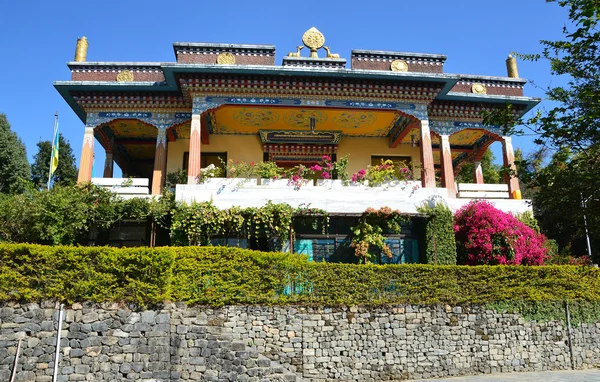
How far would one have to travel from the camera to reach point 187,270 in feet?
35.0

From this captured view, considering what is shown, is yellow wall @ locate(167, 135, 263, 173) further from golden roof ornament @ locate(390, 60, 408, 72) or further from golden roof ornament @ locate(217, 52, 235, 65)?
golden roof ornament @ locate(390, 60, 408, 72)

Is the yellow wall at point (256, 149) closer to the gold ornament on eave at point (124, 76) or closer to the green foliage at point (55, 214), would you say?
the gold ornament on eave at point (124, 76)

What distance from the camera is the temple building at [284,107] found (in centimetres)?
1538

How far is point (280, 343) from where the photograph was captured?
11062mm

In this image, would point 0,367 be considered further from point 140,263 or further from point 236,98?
point 236,98

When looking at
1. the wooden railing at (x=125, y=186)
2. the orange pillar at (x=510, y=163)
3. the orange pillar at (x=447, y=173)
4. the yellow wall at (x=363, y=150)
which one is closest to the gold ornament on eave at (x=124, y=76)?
the wooden railing at (x=125, y=186)


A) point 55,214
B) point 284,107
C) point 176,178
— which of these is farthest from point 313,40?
point 55,214

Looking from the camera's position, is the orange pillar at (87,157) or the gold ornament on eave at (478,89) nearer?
the orange pillar at (87,157)

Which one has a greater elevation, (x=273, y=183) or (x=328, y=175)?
(x=328, y=175)

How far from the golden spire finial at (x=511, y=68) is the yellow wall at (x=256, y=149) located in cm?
476

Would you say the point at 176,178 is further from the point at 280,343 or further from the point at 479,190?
the point at 479,190

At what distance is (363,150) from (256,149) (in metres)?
4.35

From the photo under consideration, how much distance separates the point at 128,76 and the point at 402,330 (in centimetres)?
1237

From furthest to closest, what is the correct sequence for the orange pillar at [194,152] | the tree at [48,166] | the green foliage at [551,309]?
the tree at [48,166] < the orange pillar at [194,152] < the green foliage at [551,309]
